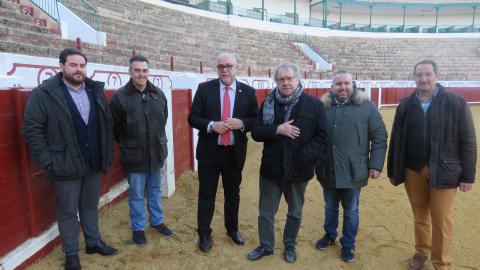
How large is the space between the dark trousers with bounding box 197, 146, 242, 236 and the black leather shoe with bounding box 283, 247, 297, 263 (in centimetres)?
55

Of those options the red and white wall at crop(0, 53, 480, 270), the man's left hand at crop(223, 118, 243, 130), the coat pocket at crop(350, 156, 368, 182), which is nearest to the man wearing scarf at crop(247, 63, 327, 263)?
the man's left hand at crop(223, 118, 243, 130)

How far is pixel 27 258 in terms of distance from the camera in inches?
102

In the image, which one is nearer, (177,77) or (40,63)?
(40,63)

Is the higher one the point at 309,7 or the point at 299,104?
the point at 309,7

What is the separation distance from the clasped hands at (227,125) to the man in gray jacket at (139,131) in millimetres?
578

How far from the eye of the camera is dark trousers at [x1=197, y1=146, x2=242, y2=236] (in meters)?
3.05

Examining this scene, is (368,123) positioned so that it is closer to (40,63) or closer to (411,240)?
(411,240)

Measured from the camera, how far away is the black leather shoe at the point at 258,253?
9.96 feet

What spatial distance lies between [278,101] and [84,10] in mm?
9627

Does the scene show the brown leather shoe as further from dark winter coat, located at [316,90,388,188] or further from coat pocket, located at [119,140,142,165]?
coat pocket, located at [119,140,142,165]

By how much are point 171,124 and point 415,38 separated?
3382 centimetres

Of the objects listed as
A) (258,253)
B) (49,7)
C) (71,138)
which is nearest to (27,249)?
(71,138)

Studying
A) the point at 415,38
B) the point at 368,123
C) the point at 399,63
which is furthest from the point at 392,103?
the point at 368,123

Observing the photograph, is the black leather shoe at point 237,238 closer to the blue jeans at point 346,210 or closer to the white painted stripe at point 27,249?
the blue jeans at point 346,210
